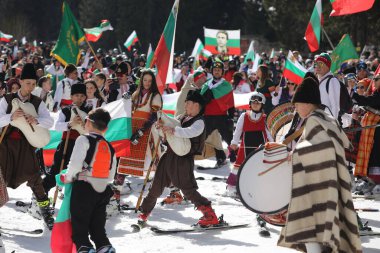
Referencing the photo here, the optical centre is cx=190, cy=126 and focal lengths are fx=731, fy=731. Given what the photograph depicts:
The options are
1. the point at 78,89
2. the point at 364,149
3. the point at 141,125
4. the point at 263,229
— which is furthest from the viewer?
the point at 364,149

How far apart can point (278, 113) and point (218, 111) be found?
14.0 feet

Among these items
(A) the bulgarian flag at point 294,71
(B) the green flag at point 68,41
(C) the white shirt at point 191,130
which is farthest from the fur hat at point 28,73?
(A) the bulgarian flag at point 294,71

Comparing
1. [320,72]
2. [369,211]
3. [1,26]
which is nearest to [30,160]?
[320,72]

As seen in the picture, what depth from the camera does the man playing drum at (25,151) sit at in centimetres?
764

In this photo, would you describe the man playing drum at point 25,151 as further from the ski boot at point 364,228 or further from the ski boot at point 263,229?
the ski boot at point 364,228

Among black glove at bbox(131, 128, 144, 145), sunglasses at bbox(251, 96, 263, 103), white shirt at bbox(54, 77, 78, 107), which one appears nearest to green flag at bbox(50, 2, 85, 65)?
white shirt at bbox(54, 77, 78, 107)

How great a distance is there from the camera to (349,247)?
5480 millimetres

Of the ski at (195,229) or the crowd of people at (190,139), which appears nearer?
the crowd of people at (190,139)

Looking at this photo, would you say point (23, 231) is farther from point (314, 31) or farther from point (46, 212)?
point (314, 31)

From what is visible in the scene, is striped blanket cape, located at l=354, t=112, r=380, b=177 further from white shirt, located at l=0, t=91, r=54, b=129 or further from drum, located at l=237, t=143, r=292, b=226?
white shirt, located at l=0, t=91, r=54, b=129

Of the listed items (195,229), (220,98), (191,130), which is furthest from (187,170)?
(220,98)

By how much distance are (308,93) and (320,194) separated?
0.78m

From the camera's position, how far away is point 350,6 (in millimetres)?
10586

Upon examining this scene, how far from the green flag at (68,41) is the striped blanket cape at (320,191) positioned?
20.5 ft
